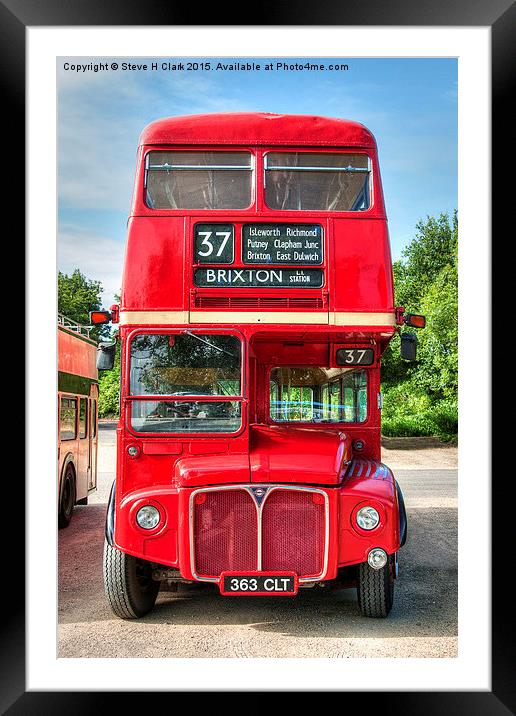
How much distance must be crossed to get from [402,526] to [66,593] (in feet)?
10.1

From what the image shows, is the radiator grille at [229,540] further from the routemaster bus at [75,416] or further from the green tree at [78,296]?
the routemaster bus at [75,416]

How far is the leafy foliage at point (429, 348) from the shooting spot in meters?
14.3

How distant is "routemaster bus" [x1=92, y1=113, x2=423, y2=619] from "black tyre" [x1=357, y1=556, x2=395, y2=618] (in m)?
0.01

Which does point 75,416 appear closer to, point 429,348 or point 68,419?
point 68,419

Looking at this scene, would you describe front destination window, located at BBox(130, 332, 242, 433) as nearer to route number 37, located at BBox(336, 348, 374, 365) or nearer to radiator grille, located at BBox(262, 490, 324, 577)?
radiator grille, located at BBox(262, 490, 324, 577)

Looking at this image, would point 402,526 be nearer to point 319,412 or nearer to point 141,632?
point 319,412

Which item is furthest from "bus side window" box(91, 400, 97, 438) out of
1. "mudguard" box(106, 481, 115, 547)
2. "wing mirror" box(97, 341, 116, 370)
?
"mudguard" box(106, 481, 115, 547)

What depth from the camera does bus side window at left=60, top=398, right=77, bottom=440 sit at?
362 inches

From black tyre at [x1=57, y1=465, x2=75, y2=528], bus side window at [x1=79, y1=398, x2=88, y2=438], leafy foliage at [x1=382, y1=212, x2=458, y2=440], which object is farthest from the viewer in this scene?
leafy foliage at [x1=382, y1=212, x2=458, y2=440]

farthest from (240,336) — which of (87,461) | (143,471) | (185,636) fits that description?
(87,461)

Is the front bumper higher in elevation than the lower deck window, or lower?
lower

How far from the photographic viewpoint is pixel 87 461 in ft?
35.6
